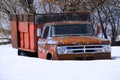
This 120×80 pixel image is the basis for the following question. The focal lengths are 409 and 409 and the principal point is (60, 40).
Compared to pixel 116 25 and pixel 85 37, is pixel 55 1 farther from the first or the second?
pixel 85 37

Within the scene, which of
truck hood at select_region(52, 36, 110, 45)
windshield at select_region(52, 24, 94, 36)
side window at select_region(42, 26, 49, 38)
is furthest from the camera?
side window at select_region(42, 26, 49, 38)

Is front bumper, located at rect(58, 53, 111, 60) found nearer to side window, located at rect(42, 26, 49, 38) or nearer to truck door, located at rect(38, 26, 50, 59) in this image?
truck door, located at rect(38, 26, 50, 59)

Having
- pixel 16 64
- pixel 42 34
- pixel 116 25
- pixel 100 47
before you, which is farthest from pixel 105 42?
pixel 116 25

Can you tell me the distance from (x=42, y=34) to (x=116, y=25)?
709 inches

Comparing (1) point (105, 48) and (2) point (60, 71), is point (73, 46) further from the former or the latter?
(2) point (60, 71)

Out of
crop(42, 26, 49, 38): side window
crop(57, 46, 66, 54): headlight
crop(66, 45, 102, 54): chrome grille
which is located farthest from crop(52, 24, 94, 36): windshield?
crop(57, 46, 66, 54): headlight

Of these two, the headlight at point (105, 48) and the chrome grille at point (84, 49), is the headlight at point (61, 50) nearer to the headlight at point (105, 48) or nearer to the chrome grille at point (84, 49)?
the chrome grille at point (84, 49)

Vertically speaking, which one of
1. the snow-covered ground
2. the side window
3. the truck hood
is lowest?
the snow-covered ground

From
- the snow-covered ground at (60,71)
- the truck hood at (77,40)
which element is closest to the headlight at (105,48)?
the truck hood at (77,40)

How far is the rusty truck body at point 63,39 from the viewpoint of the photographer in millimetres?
11898

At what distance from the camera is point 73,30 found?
1321 centimetres

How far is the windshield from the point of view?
13.0 meters

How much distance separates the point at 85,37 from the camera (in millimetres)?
12570

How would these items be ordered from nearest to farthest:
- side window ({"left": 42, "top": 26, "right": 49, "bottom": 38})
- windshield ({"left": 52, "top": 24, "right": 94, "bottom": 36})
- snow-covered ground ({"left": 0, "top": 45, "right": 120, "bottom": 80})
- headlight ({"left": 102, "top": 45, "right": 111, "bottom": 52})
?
snow-covered ground ({"left": 0, "top": 45, "right": 120, "bottom": 80}), headlight ({"left": 102, "top": 45, "right": 111, "bottom": 52}), windshield ({"left": 52, "top": 24, "right": 94, "bottom": 36}), side window ({"left": 42, "top": 26, "right": 49, "bottom": 38})
